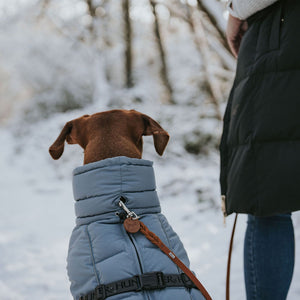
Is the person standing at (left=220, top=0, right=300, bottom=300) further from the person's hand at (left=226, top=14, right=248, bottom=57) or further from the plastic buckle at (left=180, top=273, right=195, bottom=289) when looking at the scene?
the plastic buckle at (left=180, top=273, right=195, bottom=289)

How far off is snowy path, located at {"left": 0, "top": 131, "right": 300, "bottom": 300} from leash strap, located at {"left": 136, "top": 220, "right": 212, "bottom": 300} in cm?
95

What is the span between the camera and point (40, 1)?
9422 millimetres

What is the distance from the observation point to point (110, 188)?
53.6 inches

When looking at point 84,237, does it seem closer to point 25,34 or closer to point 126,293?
point 126,293

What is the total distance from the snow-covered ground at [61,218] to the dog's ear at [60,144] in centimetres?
117

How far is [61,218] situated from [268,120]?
3.74m

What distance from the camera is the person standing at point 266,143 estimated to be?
50.0 inches

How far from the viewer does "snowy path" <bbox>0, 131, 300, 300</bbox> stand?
2.45 metres

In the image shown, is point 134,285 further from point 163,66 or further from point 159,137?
point 163,66

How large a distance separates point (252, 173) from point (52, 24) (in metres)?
9.93

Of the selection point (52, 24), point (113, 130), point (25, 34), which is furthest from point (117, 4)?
point (113, 130)

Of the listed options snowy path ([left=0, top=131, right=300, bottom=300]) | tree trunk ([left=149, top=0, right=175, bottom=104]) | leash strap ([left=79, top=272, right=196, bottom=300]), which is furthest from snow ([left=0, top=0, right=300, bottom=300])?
leash strap ([left=79, top=272, right=196, bottom=300])

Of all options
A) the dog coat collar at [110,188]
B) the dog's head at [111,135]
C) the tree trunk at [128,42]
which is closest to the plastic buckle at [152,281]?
the dog coat collar at [110,188]

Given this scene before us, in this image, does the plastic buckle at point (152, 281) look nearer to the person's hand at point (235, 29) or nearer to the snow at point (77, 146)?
the snow at point (77, 146)
